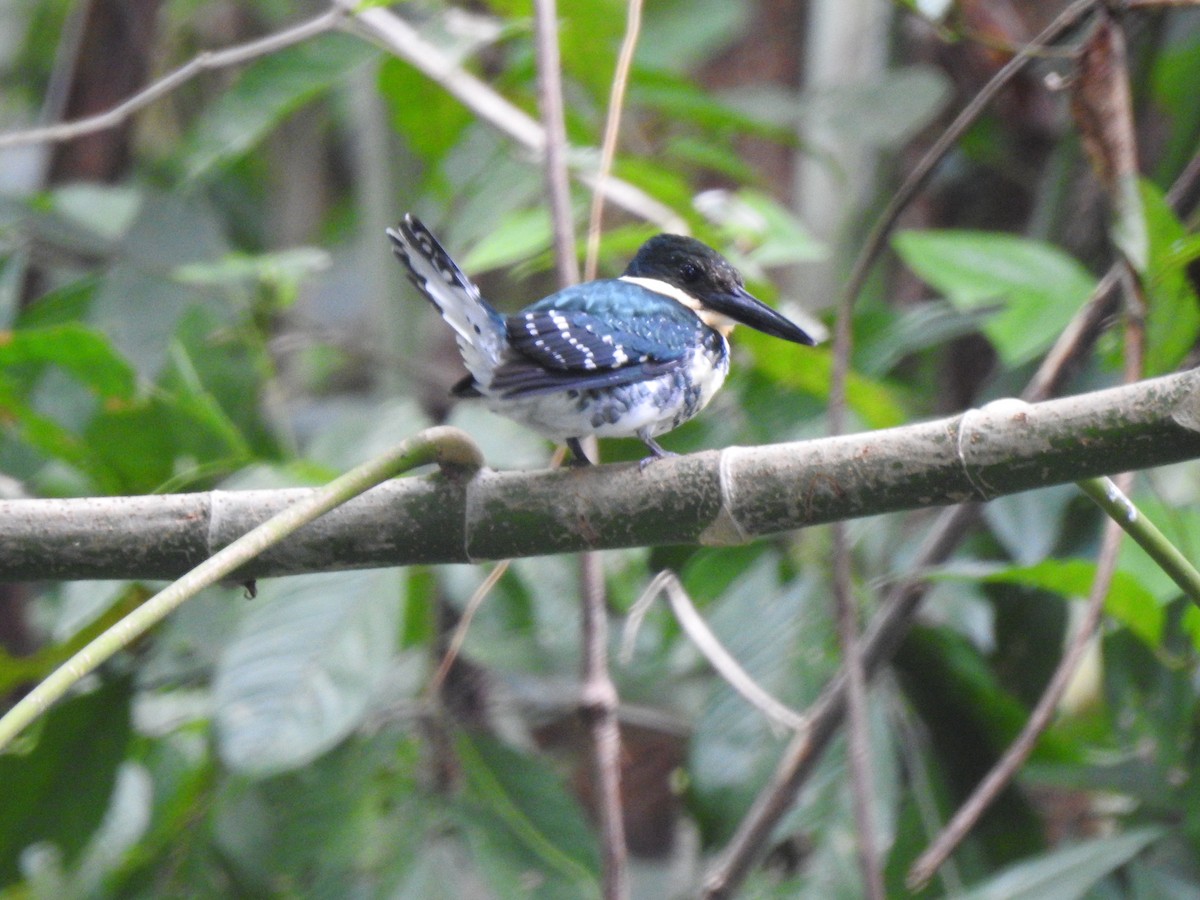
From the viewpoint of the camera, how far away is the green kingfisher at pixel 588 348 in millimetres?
1621

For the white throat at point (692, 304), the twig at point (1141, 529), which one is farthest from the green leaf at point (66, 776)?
the twig at point (1141, 529)

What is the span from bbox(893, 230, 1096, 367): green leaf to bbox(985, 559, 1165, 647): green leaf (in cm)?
41

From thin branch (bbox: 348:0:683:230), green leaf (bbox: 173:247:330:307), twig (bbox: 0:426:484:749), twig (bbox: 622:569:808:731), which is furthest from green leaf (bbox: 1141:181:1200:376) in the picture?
green leaf (bbox: 173:247:330:307)

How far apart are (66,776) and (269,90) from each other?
55.5 inches

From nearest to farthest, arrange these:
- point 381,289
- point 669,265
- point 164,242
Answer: point 669,265 < point 164,242 < point 381,289

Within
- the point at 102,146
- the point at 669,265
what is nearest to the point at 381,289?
the point at 102,146

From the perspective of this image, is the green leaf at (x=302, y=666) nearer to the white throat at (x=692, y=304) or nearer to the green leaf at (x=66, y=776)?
the green leaf at (x=66, y=776)

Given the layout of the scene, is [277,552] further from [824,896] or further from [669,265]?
[824,896]

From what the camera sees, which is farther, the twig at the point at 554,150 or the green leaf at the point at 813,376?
the green leaf at the point at 813,376

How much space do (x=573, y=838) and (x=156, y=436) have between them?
1.00 metres

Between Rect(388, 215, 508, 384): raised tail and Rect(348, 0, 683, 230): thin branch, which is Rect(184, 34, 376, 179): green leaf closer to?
Rect(348, 0, 683, 230): thin branch

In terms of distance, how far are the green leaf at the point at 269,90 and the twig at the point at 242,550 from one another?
4.99 feet

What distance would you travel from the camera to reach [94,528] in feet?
4.39

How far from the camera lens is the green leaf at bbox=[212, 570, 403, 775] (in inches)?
77.3
